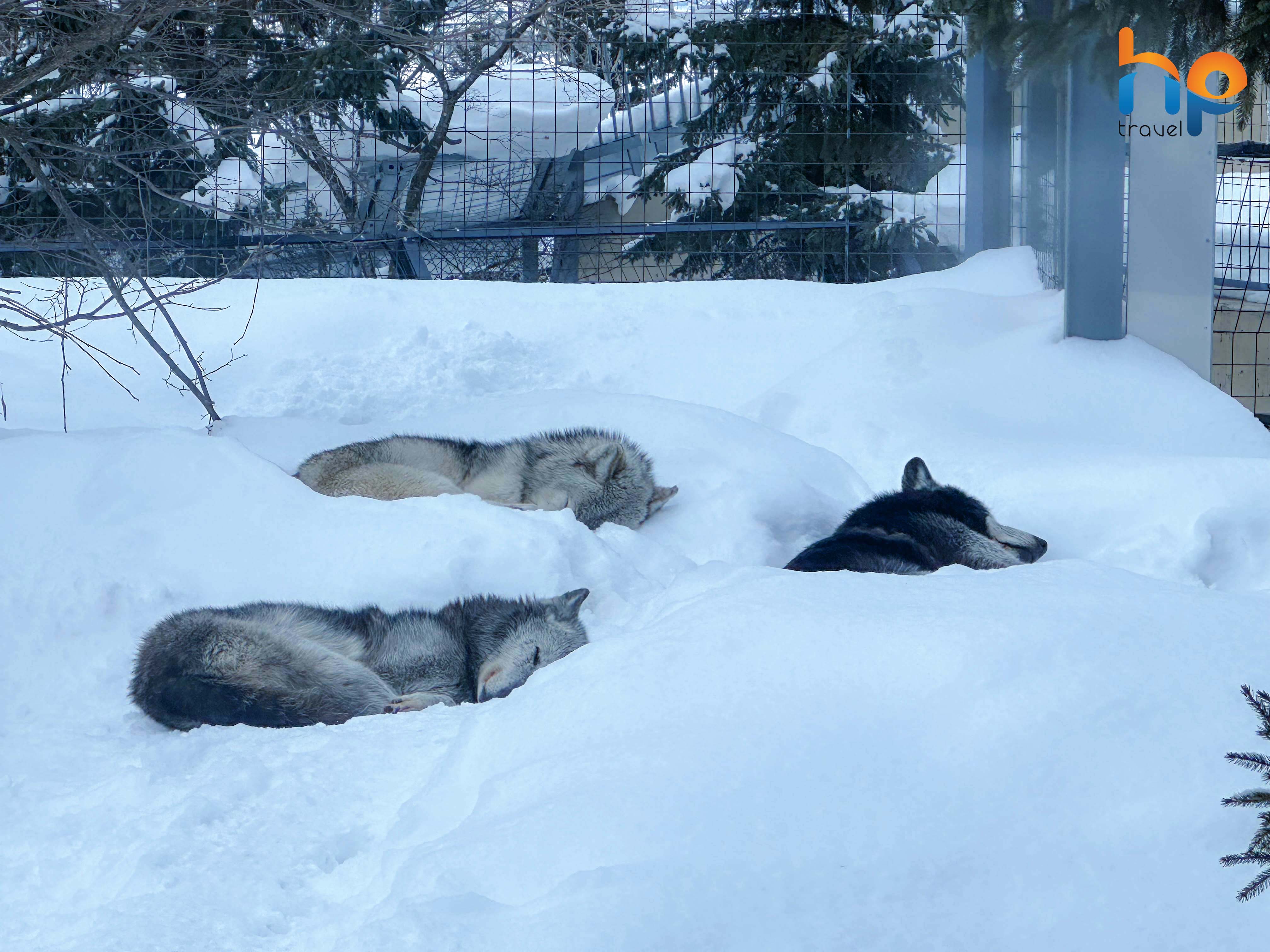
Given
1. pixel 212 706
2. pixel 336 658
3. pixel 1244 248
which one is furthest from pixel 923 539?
pixel 1244 248

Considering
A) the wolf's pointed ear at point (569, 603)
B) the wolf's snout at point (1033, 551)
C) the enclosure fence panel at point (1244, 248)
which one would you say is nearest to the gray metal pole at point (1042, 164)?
the enclosure fence panel at point (1244, 248)

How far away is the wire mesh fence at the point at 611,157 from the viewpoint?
7.42m

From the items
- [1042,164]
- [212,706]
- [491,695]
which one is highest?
[1042,164]

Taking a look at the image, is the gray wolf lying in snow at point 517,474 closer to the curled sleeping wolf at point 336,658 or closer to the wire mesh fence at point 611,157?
the curled sleeping wolf at point 336,658

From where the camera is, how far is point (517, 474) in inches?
197

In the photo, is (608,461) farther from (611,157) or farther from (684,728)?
(611,157)

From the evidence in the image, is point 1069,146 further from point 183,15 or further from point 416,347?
point 183,15

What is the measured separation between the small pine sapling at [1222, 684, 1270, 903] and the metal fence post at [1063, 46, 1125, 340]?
492cm

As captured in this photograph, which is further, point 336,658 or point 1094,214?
point 1094,214

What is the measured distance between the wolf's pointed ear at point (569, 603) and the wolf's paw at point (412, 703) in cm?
48

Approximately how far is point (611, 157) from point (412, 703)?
654cm

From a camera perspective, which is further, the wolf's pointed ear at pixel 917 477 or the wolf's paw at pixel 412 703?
the wolf's pointed ear at pixel 917 477

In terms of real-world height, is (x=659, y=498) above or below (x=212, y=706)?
above

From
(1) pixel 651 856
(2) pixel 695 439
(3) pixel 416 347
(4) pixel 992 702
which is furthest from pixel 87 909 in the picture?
(3) pixel 416 347
